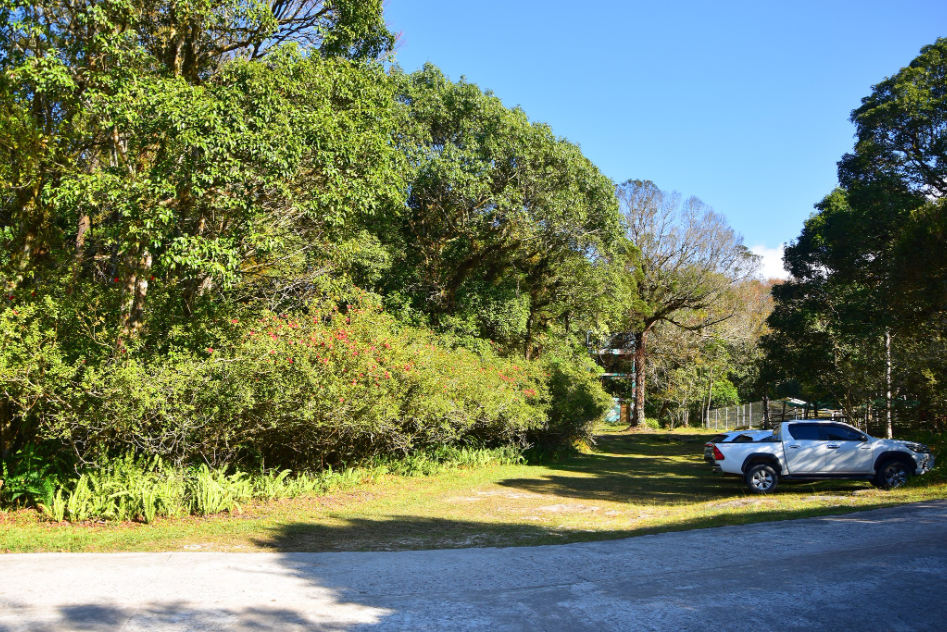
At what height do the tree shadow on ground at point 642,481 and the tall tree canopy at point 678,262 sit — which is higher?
the tall tree canopy at point 678,262

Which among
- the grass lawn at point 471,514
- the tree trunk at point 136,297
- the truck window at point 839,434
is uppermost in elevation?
the tree trunk at point 136,297

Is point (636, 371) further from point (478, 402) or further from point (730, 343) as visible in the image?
point (478, 402)

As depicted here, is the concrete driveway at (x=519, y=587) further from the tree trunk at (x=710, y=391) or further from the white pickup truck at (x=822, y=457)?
the tree trunk at (x=710, y=391)

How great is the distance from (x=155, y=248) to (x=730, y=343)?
127 feet

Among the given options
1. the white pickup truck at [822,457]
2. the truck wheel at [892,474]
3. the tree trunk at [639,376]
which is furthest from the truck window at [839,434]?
the tree trunk at [639,376]

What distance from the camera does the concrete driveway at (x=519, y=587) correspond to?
17.4ft

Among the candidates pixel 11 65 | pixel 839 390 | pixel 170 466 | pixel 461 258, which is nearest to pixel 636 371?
pixel 839 390

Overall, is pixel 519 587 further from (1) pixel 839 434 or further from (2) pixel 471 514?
(1) pixel 839 434

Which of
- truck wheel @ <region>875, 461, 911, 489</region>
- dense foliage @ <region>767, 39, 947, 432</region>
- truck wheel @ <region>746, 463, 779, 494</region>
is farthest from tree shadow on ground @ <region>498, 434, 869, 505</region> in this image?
dense foliage @ <region>767, 39, 947, 432</region>

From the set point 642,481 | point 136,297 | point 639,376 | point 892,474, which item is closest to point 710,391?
point 639,376

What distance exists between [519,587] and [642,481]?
1189 cm

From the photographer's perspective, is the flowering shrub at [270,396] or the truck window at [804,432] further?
the truck window at [804,432]

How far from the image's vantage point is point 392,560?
779 centimetres

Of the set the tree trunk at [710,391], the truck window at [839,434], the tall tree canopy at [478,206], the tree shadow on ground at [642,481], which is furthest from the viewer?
the tree trunk at [710,391]
